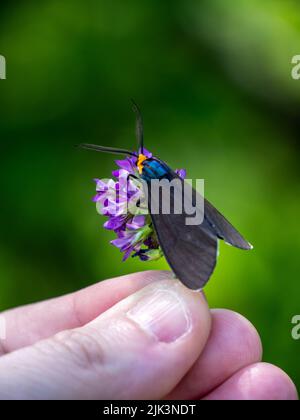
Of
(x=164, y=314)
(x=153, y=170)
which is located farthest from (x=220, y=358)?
(x=153, y=170)

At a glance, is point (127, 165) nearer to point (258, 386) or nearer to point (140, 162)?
point (140, 162)

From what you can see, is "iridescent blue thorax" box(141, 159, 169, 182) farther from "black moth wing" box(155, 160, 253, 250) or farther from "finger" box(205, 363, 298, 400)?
"finger" box(205, 363, 298, 400)

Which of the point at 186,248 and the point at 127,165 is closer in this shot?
the point at 186,248

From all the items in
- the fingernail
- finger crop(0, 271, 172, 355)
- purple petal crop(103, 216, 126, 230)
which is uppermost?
purple petal crop(103, 216, 126, 230)

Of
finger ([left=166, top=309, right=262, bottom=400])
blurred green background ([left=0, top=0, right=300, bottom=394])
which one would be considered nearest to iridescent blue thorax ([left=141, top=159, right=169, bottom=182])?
finger ([left=166, top=309, right=262, bottom=400])

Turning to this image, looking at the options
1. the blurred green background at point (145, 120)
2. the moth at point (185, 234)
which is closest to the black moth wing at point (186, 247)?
the moth at point (185, 234)

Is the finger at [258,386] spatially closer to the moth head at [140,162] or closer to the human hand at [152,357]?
the human hand at [152,357]
